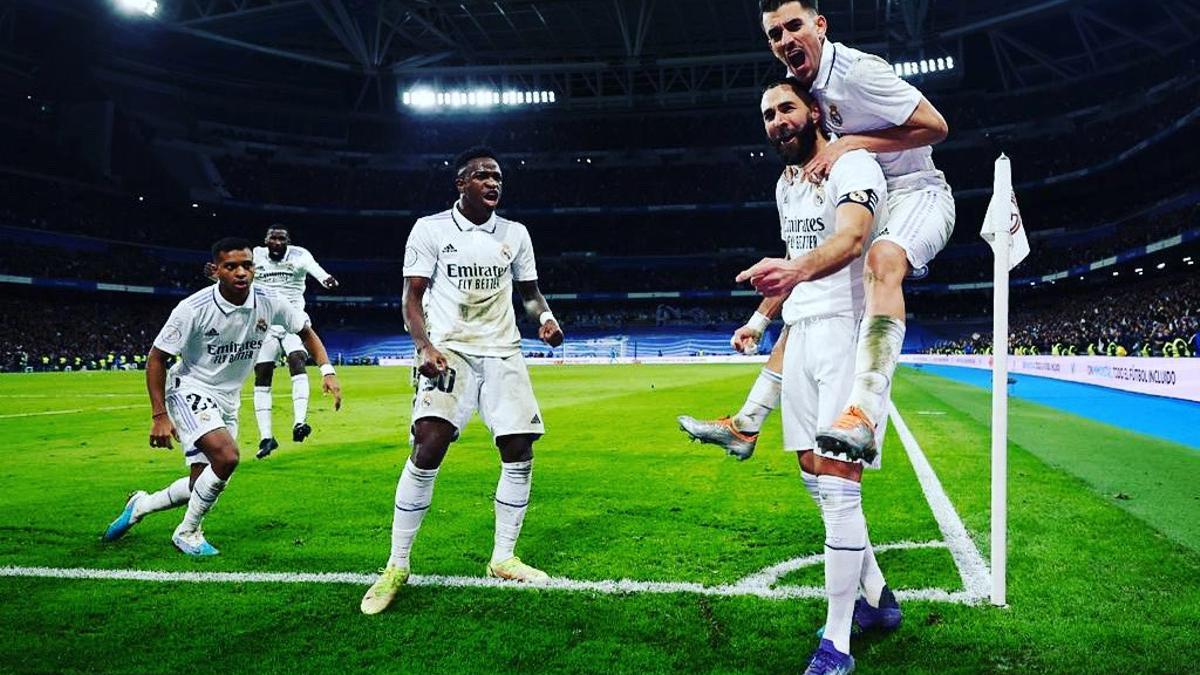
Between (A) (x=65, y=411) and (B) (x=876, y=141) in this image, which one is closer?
(B) (x=876, y=141)

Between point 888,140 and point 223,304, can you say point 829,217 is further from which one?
point 223,304

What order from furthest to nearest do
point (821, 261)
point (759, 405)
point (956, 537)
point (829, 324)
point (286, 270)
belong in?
1. point (286, 270)
2. point (956, 537)
3. point (759, 405)
4. point (829, 324)
5. point (821, 261)

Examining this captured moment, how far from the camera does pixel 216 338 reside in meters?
5.74

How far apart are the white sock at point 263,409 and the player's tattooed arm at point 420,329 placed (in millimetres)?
6013

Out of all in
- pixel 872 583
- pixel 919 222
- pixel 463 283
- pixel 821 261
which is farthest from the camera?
pixel 463 283

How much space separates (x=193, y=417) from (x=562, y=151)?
61926mm

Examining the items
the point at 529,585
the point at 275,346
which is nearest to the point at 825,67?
the point at 529,585

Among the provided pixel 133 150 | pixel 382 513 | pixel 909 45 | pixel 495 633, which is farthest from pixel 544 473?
pixel 133 150

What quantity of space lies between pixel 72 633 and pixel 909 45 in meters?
46.1

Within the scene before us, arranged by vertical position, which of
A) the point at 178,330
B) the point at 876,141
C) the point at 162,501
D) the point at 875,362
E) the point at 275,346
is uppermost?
the point at 876,141

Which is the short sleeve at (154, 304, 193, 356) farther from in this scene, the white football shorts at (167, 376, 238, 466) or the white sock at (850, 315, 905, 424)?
the white sock at (850, 315, 905, 424)

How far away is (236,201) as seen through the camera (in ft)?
193

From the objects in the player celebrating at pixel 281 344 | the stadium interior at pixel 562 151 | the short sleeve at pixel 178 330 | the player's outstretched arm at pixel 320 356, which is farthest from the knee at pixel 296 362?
the stadium interior at pixel 562 151

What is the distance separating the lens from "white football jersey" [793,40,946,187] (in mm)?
3426
